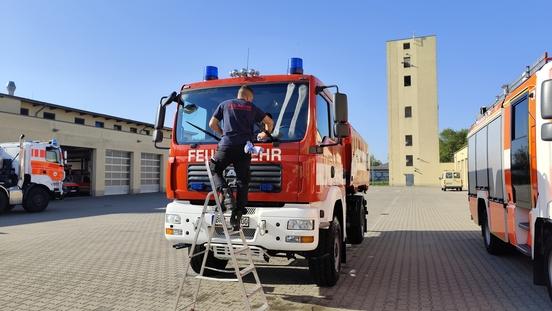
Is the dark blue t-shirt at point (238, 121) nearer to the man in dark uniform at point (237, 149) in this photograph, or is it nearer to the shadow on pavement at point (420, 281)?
the man in dark uniform at point (237, 149)

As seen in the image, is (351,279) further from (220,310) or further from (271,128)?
(271,128)

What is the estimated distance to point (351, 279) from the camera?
6.47 m

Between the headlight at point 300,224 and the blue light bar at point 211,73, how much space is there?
2441 mm

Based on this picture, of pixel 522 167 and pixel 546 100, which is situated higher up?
pixel 546 100

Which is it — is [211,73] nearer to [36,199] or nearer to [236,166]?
[236,166]

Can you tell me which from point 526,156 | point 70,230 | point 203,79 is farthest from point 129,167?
point 526,156

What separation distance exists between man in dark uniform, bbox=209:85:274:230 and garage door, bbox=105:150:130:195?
2951 cm

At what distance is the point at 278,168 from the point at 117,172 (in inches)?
1210

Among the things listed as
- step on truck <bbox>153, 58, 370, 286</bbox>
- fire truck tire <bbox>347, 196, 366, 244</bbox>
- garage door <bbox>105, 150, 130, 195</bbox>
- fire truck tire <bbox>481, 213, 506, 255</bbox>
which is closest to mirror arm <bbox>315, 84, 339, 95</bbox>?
step on truck <bbox>153, 58, 370, 286</bbox>

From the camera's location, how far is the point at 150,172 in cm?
3756

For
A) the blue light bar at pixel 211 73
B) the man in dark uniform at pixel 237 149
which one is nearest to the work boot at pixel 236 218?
the man in dark uniform at pixel 237 149

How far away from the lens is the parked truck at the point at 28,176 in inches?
696

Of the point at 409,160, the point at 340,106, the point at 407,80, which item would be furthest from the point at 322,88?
the point at 407,80

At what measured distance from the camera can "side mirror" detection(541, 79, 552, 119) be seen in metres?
4.09
